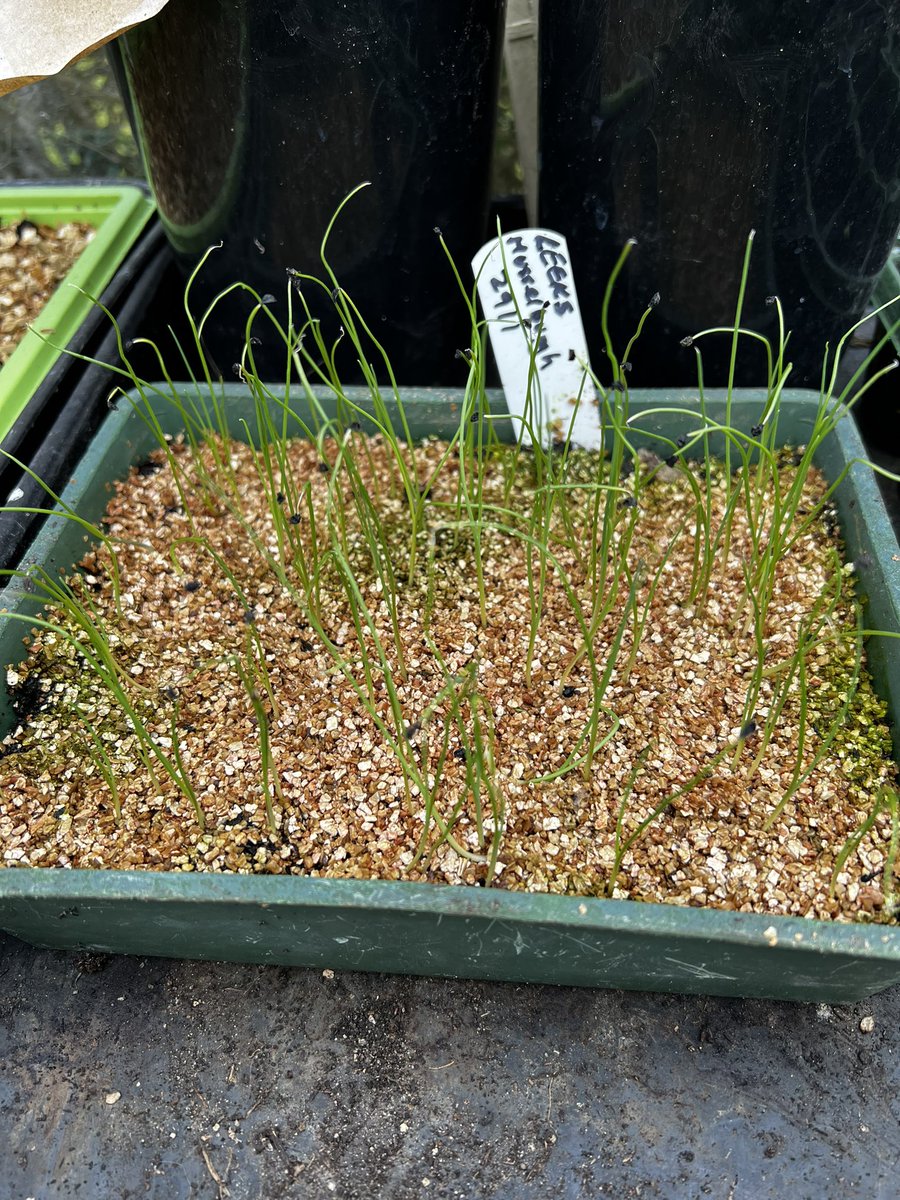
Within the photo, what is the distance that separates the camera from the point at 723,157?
1017 millimetres

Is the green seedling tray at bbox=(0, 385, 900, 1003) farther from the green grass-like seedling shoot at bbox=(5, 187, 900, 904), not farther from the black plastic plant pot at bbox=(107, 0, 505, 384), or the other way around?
the black plastic plant pot at bbox=(107, 0, 505, 384)

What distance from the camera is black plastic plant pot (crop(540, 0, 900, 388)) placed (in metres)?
0.93

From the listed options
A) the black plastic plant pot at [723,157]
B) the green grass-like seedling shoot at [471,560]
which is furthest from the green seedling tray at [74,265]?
the black plastic plant pot at [723,157]

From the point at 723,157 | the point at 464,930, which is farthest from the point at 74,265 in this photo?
the point at 464,930

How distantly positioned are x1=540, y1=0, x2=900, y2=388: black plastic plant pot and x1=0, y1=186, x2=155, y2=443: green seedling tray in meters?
0.60

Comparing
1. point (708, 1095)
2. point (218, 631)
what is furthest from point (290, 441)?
point (708, 1095)

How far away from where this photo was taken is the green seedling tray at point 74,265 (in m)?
1.16

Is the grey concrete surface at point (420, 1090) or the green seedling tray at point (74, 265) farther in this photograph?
the green seedling tray at point (74, 265)

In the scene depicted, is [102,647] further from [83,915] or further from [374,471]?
[374,471]

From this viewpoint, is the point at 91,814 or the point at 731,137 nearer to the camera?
the point at 91,814

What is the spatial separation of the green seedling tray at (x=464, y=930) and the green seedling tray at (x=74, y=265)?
1.23ft

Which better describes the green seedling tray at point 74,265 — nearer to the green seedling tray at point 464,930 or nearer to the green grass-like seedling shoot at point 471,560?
the green grass-like seedling shoot at point 471,560

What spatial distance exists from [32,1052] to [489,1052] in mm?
429

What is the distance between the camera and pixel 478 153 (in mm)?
1140
